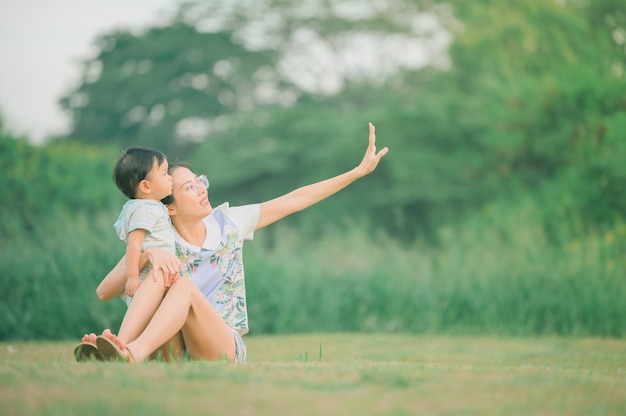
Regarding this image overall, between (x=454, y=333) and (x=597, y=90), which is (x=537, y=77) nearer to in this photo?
(x=597, y=90)

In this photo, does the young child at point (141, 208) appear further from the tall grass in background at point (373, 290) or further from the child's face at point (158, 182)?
the tall grass in background at point (373, 290)

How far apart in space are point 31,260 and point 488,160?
413 inches

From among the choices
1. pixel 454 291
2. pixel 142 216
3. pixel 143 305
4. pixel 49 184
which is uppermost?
pixel 49 184

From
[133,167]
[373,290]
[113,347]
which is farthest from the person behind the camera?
[373,290]

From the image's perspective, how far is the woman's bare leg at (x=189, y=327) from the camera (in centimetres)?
422

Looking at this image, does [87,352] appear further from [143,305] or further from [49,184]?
[49,184]

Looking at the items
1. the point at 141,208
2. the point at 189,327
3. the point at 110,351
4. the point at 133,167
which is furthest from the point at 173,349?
the point at 133,167

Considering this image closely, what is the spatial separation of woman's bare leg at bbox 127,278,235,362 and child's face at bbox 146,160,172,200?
559 mm

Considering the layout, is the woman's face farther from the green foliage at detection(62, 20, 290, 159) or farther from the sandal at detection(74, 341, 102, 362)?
the green foliage at detection(62, 20, 290, 159)

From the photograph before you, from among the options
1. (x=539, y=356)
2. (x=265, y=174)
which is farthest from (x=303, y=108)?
(x=539, y=356)

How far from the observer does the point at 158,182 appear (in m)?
4.67

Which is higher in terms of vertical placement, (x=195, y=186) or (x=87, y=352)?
(x=195, y=186)

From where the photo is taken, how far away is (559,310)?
8742mm

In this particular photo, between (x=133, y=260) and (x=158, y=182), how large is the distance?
0.46 metres
